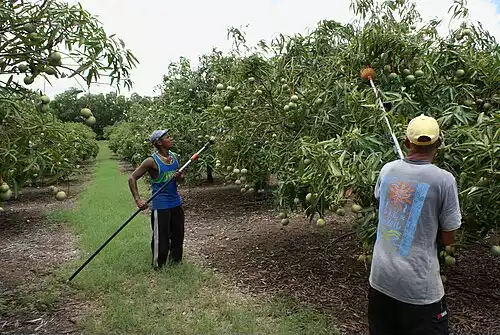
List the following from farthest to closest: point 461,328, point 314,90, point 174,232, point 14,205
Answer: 1. point 14,205
2. point 174,232
3. point 314,90
4. point 461,328

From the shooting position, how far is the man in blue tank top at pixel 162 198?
4891 mm

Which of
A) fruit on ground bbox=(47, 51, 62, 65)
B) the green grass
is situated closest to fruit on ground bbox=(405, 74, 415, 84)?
the green grass

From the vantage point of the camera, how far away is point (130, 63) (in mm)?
3133

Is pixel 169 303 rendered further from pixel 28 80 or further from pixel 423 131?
pixel 423 131

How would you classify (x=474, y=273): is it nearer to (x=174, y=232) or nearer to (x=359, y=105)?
(x=359, y=105)

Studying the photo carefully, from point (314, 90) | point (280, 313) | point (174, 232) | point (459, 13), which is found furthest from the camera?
point (174, 232)

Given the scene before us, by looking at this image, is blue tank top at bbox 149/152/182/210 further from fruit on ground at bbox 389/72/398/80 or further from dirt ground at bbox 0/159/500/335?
fruit on ground at bbox 389/72/398/80

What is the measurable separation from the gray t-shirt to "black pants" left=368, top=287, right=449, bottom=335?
1.7 inches

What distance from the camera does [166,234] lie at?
16.2 ft

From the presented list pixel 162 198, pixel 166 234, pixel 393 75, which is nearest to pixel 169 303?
pixel 166 234

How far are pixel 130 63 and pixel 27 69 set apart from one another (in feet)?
2.37

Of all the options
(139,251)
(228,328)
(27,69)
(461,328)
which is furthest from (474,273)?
(27,69)

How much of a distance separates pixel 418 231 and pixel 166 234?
326 cm

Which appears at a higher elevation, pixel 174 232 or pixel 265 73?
pixel 265 73
